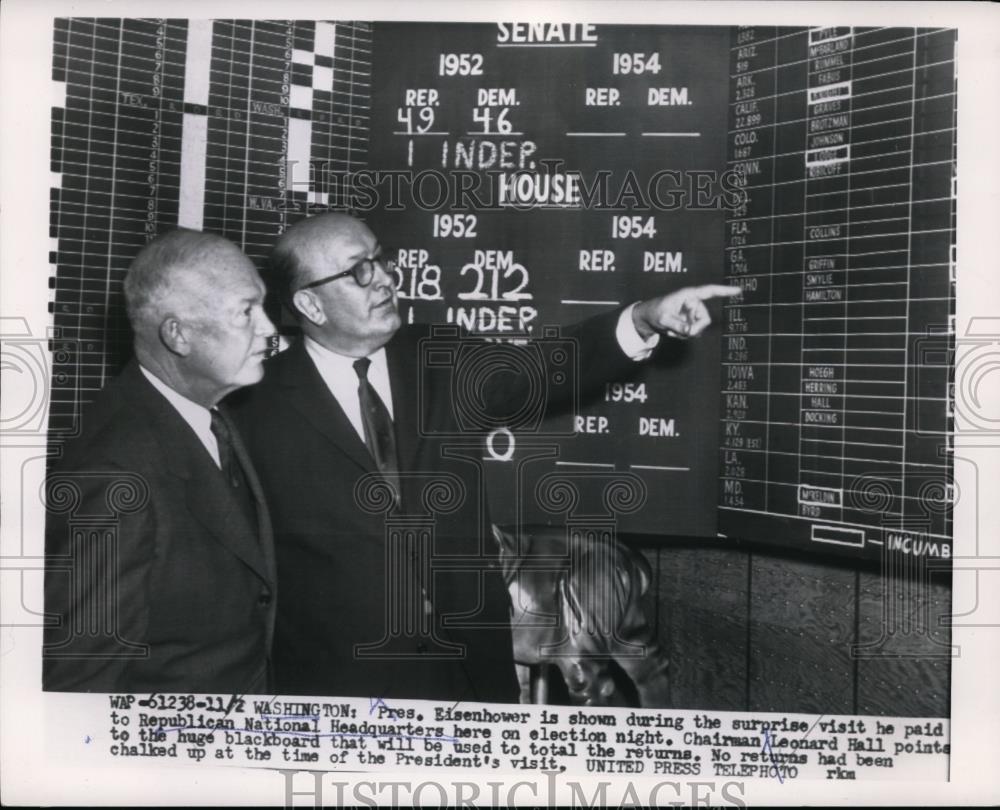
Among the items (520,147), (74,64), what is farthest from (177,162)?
(520,147)

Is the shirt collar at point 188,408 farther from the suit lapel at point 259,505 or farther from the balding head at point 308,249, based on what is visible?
the balding head at point 308,249

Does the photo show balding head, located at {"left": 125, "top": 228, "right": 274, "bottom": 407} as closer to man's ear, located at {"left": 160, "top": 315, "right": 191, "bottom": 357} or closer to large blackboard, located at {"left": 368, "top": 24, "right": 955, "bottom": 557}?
man's ear, located at {"left": 160, "top": 315, "right": 191, "bottom": 357}

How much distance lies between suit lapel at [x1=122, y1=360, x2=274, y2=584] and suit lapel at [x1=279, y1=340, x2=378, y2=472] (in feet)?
0.58

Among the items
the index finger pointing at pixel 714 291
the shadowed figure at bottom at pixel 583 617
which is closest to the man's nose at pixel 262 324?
the shadowed figure at bottom at pixel 583 617

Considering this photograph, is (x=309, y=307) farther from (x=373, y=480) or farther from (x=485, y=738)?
(x=485, y=738)

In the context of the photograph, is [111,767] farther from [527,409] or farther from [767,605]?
[767,605]

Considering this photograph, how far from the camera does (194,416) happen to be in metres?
1.90

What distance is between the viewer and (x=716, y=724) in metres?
1.92

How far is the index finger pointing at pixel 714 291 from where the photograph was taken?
1890 mm

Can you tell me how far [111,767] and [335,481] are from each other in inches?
29.6

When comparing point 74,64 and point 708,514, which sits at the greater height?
point 74,64

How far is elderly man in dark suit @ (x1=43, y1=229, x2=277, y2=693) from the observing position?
189cm

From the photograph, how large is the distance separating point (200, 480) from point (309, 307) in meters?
0.40

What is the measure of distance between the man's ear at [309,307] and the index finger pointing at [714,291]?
0.74 meters
